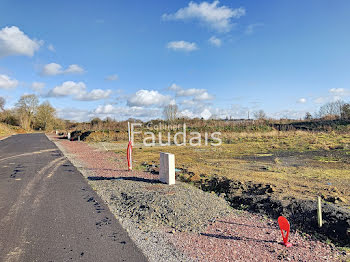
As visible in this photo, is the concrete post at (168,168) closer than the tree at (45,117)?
Yes

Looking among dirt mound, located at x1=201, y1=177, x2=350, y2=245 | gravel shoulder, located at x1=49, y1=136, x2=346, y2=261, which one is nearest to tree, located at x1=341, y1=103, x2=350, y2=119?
dirt mound, located at x1=201, y1=177, x2=350, y2=245

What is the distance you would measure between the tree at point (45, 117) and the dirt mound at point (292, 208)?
78803 millimetres

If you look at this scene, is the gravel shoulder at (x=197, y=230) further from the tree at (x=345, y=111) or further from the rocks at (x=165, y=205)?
the tree at (x=345, y=111)

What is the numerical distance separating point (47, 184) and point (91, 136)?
27.4 meters

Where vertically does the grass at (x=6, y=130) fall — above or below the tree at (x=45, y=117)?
below

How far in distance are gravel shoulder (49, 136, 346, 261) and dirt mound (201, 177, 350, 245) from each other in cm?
42

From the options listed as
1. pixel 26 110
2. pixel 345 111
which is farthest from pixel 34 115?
pixel 345 111

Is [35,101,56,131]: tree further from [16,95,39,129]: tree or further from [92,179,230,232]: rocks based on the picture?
[92,179,230,232]: rocks

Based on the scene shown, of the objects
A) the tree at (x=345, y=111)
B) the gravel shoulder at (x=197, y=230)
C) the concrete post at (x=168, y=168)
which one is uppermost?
the tree at (x=345, y=111)

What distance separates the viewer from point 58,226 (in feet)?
17.1

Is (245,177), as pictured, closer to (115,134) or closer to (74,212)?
(74,212)

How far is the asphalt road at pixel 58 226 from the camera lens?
163 inches

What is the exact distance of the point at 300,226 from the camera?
17.6 feet

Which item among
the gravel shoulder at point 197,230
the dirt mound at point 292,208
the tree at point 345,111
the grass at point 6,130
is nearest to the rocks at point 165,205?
the gravel shoulder at point 197,230
